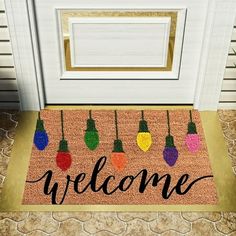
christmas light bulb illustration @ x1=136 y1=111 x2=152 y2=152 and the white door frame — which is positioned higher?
the white door frame

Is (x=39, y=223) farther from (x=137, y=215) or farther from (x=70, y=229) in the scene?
(x=137, y=215)

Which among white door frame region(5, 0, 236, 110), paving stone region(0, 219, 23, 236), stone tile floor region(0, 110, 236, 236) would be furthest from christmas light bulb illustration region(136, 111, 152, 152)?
paving stone region(0, 219, 23, 236)

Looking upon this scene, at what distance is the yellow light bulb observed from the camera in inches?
120

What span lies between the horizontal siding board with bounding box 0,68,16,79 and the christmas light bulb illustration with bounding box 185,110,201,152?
139 cm

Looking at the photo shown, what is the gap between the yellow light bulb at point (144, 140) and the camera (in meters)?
3.04

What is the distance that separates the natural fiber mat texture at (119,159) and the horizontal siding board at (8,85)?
1.00 ft

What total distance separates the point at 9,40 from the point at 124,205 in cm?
141

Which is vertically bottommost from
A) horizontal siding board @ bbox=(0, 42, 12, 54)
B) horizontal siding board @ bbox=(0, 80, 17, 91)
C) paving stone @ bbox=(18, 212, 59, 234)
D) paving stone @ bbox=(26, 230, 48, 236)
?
paving stone @ bbox=(26, 230, 48, 236)

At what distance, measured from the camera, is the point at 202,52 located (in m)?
3.08

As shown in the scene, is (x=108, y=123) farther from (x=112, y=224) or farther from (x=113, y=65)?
(x=112, y=224)

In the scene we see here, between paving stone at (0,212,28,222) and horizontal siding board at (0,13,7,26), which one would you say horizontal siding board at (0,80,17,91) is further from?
paving stone at (0,212,28,222)

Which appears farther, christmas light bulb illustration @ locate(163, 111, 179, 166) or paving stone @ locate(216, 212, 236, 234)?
christmas light bulb illustration @ locate(163, 111, 179, 166)

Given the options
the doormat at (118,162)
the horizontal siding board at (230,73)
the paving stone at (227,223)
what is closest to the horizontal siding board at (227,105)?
Answer: the doormat at (118,162)

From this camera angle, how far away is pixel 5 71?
316 centimetres
